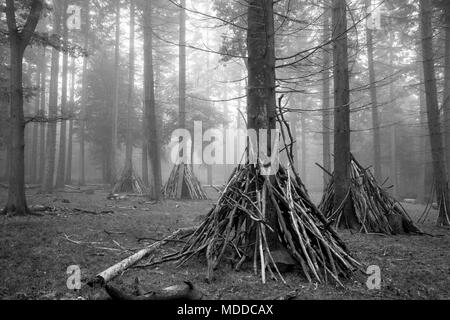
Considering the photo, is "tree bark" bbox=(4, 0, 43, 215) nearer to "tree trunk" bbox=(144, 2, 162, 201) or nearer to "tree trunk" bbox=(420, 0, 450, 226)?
"tree trunk" bbox=(144, 2, 162, 201)

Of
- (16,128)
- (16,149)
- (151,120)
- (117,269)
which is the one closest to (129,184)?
(151,120)

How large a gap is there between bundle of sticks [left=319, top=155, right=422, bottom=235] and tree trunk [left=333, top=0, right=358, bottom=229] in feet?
0.42

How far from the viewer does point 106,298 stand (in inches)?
119

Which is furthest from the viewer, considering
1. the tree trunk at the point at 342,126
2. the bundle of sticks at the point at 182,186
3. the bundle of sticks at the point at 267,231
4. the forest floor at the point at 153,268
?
the bundle of sticks at the point at 182,186

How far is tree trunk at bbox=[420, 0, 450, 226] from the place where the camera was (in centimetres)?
809

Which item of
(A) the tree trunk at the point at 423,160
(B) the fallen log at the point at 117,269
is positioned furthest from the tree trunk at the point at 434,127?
(B) the fallen log at the point at 117,269

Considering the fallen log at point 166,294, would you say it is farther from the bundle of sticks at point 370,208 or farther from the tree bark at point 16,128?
the tree bark at point 16,128

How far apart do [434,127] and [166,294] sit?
330 inches

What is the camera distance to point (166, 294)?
2.92 m

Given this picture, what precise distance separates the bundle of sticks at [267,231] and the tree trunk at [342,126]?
3105 millimetres

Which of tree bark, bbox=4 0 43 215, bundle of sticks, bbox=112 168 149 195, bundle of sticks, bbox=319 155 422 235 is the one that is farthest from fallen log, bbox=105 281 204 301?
bundle of sticks, bbox=112 168 149 195

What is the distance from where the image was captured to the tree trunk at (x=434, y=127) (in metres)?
8.09
